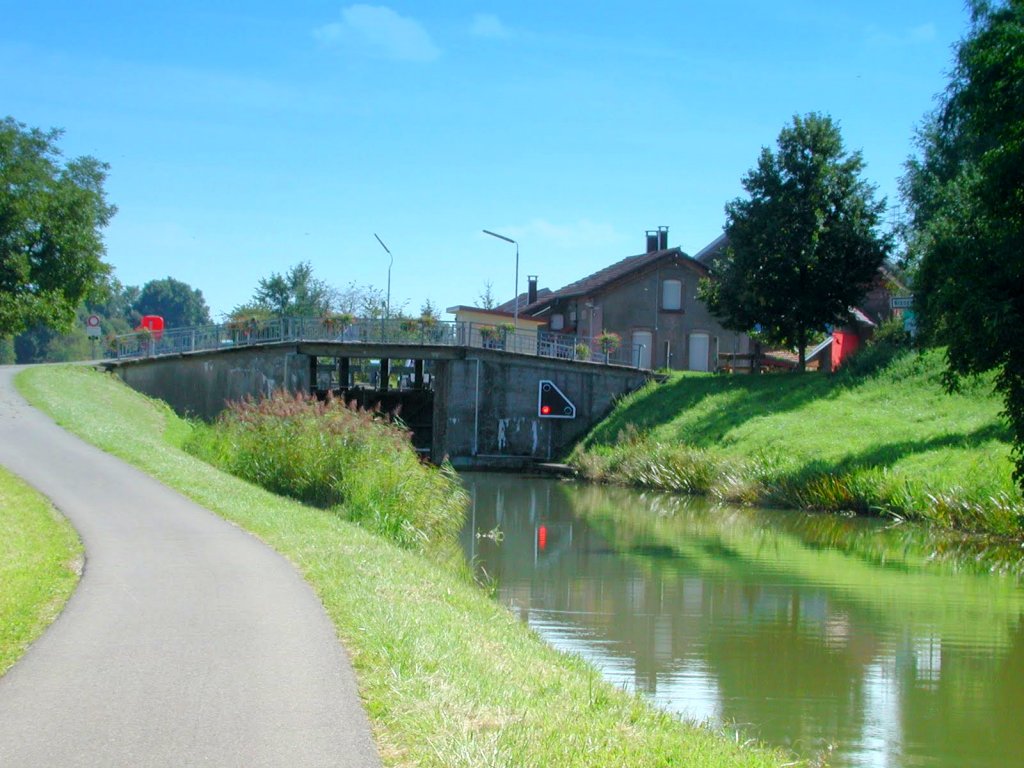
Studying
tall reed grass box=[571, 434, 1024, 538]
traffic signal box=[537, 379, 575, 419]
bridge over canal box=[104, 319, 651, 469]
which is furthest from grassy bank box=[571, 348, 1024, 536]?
bridge over canal box=[104, 319, 651, 469]

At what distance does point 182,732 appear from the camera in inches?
259

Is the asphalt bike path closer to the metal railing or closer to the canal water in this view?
the canal water

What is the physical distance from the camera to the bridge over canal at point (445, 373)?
4803 centimetres

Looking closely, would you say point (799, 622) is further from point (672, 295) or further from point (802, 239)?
point (672, 295)

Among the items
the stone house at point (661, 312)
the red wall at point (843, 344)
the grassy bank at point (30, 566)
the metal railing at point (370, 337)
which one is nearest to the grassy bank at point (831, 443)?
the metal railing at point (370, 337)

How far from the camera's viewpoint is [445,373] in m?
48.7

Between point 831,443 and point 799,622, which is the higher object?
Answer: point 831,443

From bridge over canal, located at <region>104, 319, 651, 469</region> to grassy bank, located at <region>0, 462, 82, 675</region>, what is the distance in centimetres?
3135

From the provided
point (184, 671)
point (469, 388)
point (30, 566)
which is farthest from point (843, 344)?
point (184, 671)

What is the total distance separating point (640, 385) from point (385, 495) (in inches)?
1292

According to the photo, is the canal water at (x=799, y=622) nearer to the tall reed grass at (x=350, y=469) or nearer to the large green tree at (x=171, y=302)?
the tall reed grass at (x=350, y=469)

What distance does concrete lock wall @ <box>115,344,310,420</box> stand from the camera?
4831cm

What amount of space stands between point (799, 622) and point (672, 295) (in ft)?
160

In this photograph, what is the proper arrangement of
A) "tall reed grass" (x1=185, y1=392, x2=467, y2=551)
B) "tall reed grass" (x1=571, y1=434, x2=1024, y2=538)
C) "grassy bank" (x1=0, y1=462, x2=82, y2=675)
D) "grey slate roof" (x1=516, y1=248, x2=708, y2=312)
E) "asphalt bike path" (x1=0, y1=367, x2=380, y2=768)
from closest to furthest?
"asphalt bike path" (x1=0, y1=367, x2=380, y2=768)
"grassy bank" (x1=0, y1=462, x2=82, y2=675)
"tall reed grass" (x1=185, y1=392, x2=467, y2=551)
"tall reed grass" (x1=571, y1=434, x2=1024, y2=538)
"grey slate roof" (x1=516, y1=248, x2=708, y2=312)
